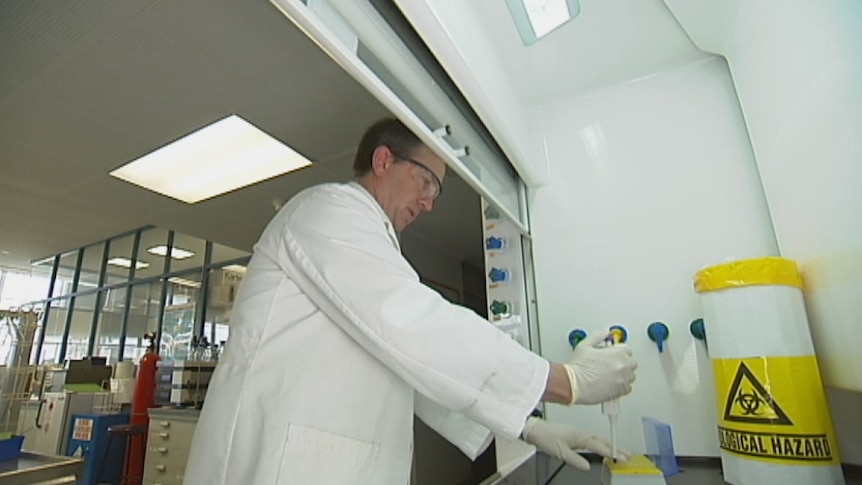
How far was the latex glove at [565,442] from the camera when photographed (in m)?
0.97

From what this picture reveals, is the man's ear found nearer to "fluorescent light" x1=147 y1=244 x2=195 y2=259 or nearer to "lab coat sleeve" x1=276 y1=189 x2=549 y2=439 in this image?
"lab coat sleeve" x1=276 y1=189 x2=549 y2=439

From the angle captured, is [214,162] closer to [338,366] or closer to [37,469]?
[37,469]

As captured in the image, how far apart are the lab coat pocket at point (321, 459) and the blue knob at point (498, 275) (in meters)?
0.80

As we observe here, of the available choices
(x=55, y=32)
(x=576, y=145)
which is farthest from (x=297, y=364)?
(x=55, y=32)

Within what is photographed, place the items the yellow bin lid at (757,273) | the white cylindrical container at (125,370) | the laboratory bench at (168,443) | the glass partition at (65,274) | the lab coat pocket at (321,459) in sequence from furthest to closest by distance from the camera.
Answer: the glass partition at (65,274) → the white cylindrical container at (125,370) → the laboratory bench at (168,443) → the yellow bin lid at (757,273) → the lab coat pocket at (321,459)

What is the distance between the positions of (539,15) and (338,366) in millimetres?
1079

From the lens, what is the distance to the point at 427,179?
39.1 inches

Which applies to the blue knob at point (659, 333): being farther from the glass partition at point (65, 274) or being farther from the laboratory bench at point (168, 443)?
the glass partition at point (65, 274)

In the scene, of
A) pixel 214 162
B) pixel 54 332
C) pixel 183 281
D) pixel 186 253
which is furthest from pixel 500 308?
pixel 54 332

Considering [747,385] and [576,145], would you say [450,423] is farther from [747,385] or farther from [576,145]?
[576,145]

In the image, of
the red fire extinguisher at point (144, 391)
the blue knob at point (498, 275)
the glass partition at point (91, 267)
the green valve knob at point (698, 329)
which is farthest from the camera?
the glass partition at point (91, 267)

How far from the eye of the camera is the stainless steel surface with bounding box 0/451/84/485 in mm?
1190

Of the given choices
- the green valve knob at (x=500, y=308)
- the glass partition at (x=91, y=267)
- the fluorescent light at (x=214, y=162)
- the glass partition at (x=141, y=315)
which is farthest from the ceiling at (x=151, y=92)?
the glass partition at (x=91, y=267)

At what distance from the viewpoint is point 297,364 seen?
0.65 meters
